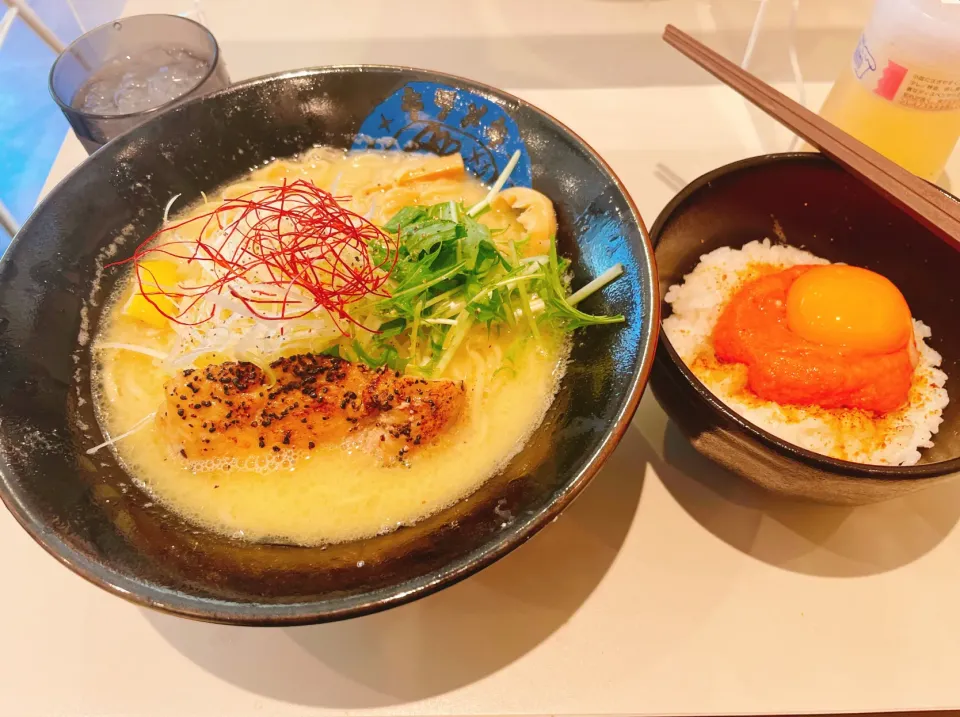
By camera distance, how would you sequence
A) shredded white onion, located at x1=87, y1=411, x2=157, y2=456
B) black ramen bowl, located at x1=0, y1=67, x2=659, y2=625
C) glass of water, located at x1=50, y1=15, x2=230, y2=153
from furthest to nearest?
1. glass of water, located at x1=50, y1=15, x2=230, y2=153
2. shredded white onion, located at x1=87, y1=411, x2=157, y2=456
3. black ramen bowl, located at x1=0, y1=67, x2=659, y2=625

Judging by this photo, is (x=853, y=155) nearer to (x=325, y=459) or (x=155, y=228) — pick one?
(x=325, y=459)

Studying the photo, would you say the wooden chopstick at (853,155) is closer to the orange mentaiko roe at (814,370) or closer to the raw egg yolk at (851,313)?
the raw egg yolk at (851,313)

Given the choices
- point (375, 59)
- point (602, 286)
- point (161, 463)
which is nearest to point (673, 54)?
point (375, 59)

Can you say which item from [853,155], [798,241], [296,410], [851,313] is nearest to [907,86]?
[853,155]

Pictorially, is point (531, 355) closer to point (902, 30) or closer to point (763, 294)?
point (763, 294)

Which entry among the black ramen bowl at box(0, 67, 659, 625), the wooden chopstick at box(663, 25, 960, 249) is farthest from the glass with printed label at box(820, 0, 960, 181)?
the black ramen bowl at box(0, 67, 659, 625)

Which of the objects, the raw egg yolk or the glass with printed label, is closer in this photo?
the raw egg yolk

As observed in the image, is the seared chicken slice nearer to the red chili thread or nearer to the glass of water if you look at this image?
→ the red chili thread
